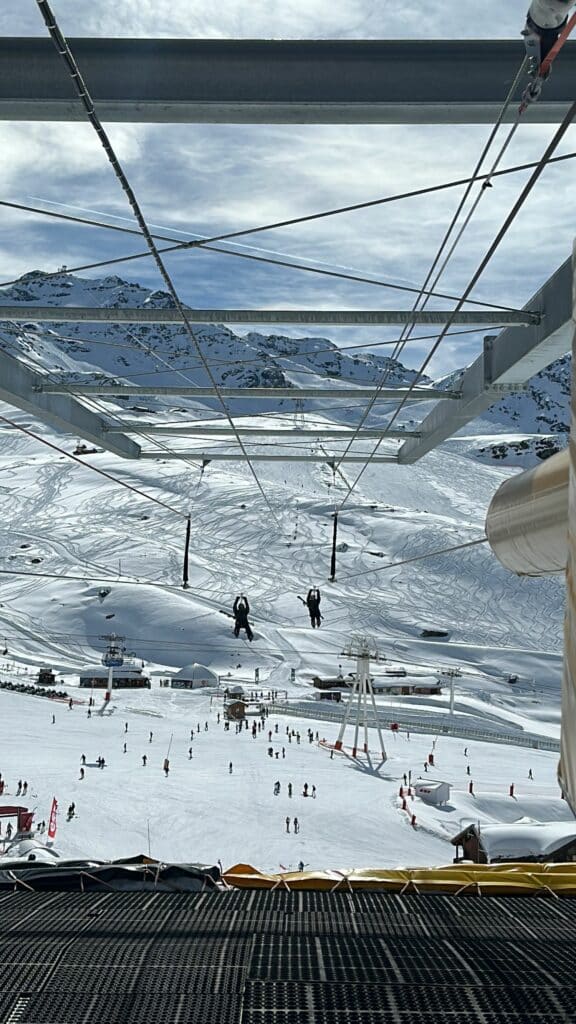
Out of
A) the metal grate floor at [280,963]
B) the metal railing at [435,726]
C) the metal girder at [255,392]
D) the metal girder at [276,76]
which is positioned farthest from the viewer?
the metal railing at [435,726]

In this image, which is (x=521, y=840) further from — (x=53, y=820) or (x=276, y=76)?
(x=276, y=76)

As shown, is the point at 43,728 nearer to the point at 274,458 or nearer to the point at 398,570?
the point at 274,458

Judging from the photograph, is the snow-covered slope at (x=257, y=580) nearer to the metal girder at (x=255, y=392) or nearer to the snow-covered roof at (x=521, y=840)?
the snow-covered roof at (x=521, y=840)

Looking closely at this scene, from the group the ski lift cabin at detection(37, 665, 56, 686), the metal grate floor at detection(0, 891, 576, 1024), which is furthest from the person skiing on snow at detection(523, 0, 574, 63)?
the ski lift cabin at detection(37, 665, 56, 686)

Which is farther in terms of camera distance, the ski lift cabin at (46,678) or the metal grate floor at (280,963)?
the ski lift cabin at (46,678)

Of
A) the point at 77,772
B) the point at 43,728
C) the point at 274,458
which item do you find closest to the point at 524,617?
the point at 43,728

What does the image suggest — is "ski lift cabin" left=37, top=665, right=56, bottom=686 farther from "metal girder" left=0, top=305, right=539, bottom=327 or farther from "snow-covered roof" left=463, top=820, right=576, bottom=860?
"metal girder" left=0, top=305, right=539, bottom=327

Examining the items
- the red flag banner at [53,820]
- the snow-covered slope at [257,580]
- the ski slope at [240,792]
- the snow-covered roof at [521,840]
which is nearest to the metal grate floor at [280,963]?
the ski slope at [240,792]
